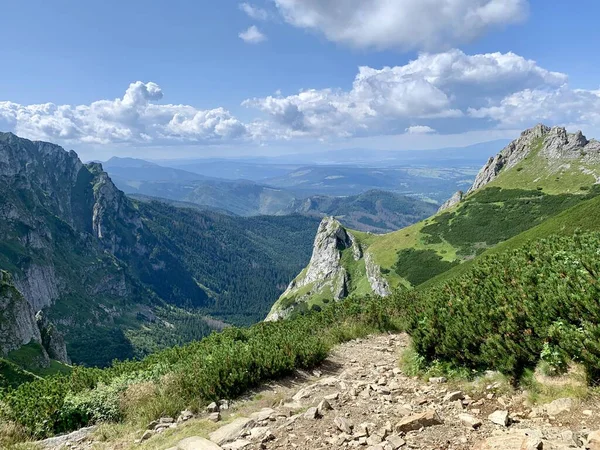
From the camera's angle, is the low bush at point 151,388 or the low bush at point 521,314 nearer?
the low bush at point 521,314

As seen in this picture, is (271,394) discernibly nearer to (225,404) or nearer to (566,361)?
(225,404)

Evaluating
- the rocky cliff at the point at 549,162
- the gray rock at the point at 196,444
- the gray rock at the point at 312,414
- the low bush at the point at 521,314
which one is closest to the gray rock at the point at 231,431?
the gray rock at the point at 196,444

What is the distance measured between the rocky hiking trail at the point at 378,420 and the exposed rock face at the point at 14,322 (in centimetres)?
12432

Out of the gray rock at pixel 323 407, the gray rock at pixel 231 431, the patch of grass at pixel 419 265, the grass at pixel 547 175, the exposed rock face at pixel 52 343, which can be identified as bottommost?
the exposed rock face at pixel 52 343

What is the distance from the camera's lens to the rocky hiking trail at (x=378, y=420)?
676 cm

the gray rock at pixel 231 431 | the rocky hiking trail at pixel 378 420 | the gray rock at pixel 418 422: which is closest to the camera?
the rocky hiking trail at pixel 378 420

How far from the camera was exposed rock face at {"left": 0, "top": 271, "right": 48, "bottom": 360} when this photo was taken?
11062 cm

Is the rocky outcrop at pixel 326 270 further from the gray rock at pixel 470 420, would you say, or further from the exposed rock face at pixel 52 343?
the gray rock at pixel 470 420

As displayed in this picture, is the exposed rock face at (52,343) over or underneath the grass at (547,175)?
underneath

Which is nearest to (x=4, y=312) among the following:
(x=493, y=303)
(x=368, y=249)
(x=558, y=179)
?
(x=368, y=249)

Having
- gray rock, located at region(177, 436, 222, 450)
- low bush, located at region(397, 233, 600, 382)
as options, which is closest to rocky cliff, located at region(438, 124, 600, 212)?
low bush, located at region(397, 233, 600, 382)

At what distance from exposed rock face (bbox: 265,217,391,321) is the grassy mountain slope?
967 mm

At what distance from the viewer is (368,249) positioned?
6073 inches

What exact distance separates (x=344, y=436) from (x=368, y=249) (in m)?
149
